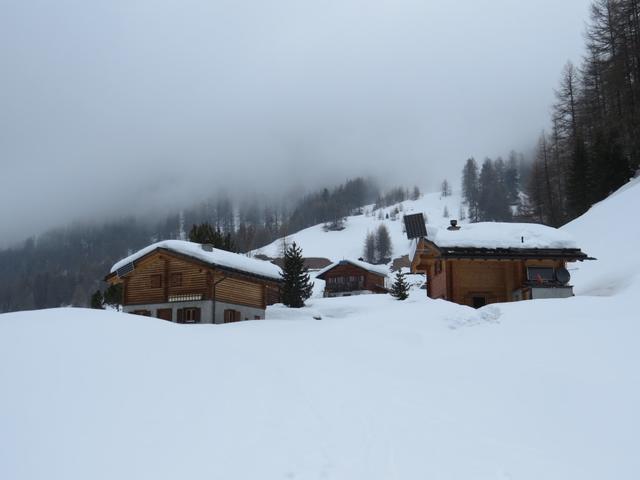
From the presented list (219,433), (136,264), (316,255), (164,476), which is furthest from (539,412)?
(316,255)

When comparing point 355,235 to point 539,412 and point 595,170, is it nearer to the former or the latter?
point 595,170

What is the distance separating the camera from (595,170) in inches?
1964

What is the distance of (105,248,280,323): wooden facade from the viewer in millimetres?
33625

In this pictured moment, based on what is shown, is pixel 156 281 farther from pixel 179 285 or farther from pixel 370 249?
pixel 370 249

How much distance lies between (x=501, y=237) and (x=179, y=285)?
65.5 feet

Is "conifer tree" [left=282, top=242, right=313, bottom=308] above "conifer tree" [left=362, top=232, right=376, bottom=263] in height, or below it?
below

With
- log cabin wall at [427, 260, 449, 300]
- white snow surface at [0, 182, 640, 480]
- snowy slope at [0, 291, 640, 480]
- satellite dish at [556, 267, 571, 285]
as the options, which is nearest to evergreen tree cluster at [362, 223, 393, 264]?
log cabin wall at [427, 260, 449, 300]

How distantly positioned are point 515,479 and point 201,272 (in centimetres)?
2889

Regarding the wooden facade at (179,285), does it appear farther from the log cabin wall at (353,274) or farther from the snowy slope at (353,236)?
the snowy slope at (353,236)

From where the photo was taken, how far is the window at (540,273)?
2997 cm

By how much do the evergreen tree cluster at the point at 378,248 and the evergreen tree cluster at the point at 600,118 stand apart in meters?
75.7

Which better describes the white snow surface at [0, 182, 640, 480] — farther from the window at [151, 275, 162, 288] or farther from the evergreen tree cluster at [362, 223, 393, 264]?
the evergreen tree cluster at [362, 223, 393, 264]

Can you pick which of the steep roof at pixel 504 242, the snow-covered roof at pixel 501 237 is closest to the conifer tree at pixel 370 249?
the snow-covered roof at pixel 501 237

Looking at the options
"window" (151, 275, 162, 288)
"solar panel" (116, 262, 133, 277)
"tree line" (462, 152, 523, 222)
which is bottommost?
"window" (151, 275, 162, 288)
